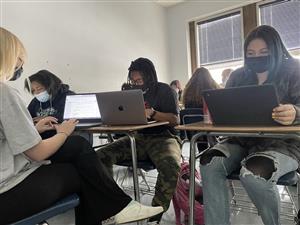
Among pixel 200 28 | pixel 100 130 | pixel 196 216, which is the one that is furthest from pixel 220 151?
pixel 200 28

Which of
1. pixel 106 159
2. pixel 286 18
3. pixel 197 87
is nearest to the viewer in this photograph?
pixel 106 159

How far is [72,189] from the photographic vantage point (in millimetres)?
1086

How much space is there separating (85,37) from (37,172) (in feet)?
11.0

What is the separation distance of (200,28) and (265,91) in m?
4.66

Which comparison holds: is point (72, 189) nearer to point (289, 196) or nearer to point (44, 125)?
point (44, 125)

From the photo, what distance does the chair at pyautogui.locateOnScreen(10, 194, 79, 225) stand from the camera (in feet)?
2.99

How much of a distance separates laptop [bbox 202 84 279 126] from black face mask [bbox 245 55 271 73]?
42cm

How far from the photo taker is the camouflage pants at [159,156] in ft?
5.22

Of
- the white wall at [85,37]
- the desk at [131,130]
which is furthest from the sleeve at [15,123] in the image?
the white wall at [85,37]

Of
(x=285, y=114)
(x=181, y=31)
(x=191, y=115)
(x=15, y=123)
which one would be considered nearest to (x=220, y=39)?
(x=181, y=31)

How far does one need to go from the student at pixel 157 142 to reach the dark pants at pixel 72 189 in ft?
1.44

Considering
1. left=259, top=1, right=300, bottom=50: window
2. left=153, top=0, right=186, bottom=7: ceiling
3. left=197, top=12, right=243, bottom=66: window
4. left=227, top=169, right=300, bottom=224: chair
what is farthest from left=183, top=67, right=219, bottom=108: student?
left=153, top=0, right=186, bottom=7: ceiling

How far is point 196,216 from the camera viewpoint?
166cm

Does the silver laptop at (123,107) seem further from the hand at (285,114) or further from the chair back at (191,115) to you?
the chair back at (191,115)
